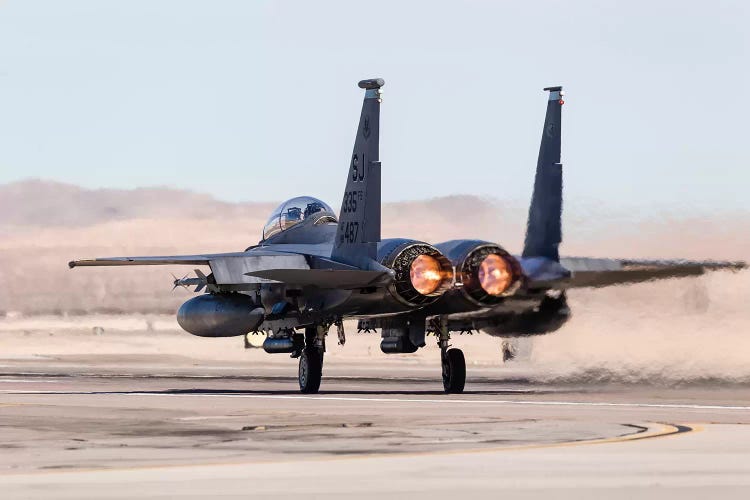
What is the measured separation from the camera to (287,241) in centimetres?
3847

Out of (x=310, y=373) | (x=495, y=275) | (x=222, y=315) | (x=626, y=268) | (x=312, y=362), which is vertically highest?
(x=626, y=268)

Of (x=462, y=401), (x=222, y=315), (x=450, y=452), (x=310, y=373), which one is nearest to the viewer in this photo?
(x=450, y=452)

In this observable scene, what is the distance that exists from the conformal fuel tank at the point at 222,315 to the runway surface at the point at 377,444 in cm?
299

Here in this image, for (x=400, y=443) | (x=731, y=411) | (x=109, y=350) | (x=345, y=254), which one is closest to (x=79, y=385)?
(x=345, y=254)

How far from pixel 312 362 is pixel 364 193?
13.9ft

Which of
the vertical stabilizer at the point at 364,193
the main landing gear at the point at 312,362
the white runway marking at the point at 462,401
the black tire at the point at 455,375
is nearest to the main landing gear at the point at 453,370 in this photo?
the black tire at the point at 455,375

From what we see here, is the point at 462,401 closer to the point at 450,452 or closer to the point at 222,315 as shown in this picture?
the point at 222,315

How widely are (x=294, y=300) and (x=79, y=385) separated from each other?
7.48 meters

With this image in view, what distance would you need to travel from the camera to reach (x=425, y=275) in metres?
33.8

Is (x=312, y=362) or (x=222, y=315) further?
(x=222, y=315)

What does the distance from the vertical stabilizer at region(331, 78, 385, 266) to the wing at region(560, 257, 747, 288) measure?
4454 mm

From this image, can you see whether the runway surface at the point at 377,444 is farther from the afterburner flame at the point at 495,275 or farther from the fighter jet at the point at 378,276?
the afterburner flame at the point at 495,275

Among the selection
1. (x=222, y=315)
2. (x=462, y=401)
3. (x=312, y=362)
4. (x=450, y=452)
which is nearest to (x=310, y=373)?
(x=312, y=362)

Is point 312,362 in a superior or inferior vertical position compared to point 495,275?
inferior
